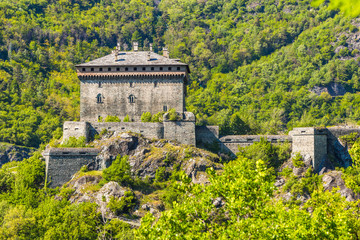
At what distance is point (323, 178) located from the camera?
64.2 metres

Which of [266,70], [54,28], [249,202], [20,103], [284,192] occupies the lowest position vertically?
[284,192]

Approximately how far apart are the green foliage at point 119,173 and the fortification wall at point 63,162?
4.51 meters

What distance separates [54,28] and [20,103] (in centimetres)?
4453

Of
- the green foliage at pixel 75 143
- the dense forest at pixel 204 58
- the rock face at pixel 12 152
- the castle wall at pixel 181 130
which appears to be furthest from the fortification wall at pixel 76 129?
the dense forest at pixel 204 58

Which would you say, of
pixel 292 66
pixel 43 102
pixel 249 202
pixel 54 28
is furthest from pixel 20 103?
pixel 249 202

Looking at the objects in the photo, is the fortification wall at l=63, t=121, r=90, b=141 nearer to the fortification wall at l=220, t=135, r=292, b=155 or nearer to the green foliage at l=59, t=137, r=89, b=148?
the green foliage at l=59, t=137, r=89, b=148

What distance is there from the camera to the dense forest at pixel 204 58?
130375mm

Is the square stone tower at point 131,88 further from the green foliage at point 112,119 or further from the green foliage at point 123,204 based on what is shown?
the green foliage at point 123,204

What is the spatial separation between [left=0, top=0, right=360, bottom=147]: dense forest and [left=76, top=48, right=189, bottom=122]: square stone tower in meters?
43.3

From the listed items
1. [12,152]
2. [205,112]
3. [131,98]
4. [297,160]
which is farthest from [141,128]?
[205,112]

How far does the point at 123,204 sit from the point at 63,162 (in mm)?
10698

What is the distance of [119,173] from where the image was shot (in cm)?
6122

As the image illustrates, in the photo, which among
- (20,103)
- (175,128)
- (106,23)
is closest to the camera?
(175,128)

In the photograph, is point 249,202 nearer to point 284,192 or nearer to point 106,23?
point 284,192
